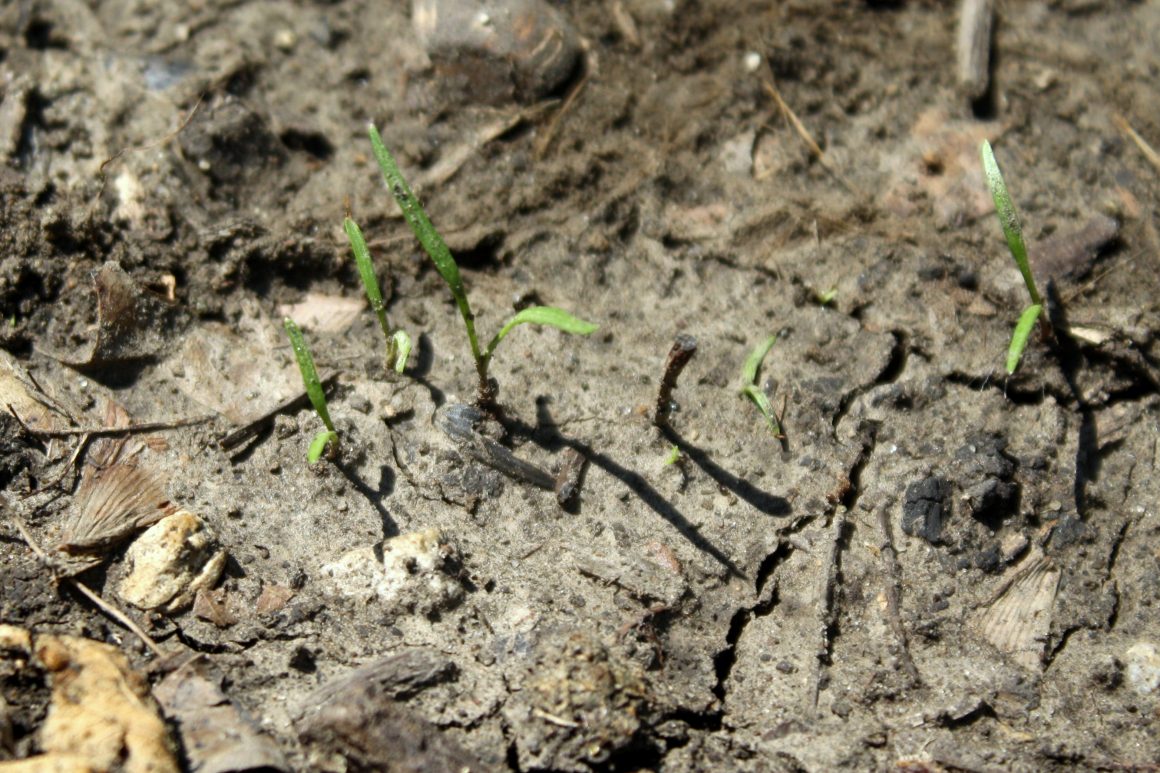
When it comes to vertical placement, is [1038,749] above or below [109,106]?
below

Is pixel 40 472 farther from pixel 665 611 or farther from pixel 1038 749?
pixel 1038 749

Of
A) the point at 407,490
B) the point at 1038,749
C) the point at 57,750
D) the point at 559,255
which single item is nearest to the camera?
the point at 57,750

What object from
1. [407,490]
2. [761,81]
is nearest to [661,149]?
[761,81]

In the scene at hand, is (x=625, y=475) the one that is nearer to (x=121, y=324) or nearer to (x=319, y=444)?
(x=319, y=444)

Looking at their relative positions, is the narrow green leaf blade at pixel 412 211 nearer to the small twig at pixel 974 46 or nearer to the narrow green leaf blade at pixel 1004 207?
the narrow green leaf blade at pixel 1004 207

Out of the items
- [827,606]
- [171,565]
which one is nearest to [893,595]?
[827,606]

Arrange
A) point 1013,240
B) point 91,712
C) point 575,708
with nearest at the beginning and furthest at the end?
point 91,712
point 575,708
point 1013,240
